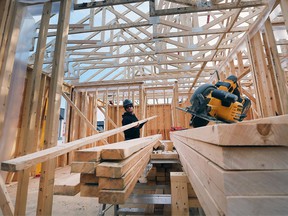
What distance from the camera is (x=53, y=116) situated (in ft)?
6.83

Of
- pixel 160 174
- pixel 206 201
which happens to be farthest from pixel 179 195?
pixel 160 174

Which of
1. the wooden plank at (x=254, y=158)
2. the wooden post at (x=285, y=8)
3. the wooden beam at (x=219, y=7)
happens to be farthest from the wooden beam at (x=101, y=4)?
the wooden plank at (x=254, y=158)

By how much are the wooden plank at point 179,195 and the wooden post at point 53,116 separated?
4.66 ft

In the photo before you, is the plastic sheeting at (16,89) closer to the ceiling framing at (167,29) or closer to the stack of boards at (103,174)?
the ceiling framing at (167,29)

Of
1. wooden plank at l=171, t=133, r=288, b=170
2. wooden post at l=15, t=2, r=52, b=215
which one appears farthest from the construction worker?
wooden plank at l=171, t=133, r=288, b=170

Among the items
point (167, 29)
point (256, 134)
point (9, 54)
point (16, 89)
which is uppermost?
point (167, 29)

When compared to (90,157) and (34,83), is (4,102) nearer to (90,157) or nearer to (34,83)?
(34,83)

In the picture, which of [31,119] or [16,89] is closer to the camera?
[31,119]

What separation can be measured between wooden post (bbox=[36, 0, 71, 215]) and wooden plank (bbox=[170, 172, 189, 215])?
55.9 inches

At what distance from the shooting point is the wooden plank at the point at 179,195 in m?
1.54

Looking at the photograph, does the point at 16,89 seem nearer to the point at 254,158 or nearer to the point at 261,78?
the point at 254,158

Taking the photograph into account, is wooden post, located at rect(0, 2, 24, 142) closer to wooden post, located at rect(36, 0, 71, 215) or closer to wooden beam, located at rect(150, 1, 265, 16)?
wooden post, located at rect(36, 0, 71, 215)

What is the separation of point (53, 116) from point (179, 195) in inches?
67.7

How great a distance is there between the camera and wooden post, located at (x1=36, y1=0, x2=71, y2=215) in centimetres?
190
